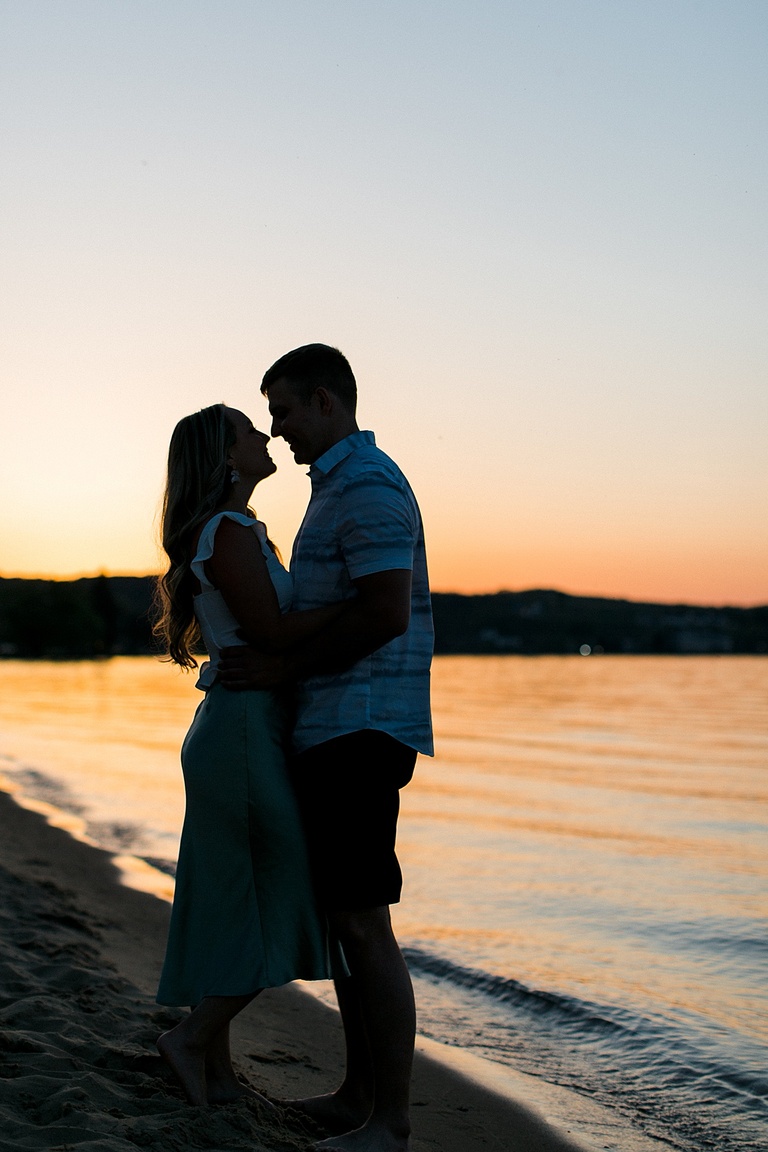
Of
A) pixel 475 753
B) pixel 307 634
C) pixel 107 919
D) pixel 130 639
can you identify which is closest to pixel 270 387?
pixel 307 634

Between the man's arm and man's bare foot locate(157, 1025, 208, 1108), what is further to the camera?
man's bare foot locate(157, 1025, 208, 1108)

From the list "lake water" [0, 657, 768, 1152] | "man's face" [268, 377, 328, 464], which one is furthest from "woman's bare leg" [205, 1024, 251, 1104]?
"man's face" [268, 377, 328, 464]

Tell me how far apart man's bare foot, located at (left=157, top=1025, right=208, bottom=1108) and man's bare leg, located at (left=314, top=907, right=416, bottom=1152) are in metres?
0.37

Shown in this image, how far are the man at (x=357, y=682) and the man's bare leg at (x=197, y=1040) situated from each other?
0.39 metres

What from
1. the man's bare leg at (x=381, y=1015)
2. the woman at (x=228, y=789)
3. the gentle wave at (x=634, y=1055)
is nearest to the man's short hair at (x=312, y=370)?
the woman at (x=228, y=789)

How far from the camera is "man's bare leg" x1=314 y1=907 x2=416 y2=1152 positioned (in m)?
2.92

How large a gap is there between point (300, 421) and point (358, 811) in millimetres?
1094

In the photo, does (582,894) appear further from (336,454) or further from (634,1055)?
(336,454)

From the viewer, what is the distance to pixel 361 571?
2.83 meters

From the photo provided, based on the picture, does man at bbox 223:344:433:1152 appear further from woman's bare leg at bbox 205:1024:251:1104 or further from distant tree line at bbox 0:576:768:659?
distant tree line at bbox 0:576:768:659

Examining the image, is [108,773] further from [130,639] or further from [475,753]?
[130,639]

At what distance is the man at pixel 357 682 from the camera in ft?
9.36

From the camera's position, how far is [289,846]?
303 cm

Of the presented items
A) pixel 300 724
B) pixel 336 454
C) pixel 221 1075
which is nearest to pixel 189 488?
pixel 336 454
